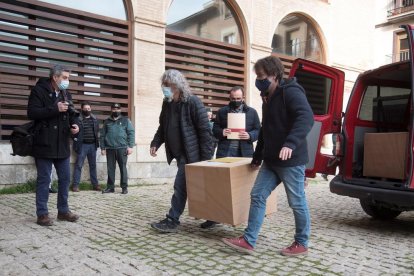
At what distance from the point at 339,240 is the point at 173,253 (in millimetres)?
1865

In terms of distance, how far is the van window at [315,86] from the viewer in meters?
6.21

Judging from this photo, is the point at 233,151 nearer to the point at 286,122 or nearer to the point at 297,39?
the point at 286,122

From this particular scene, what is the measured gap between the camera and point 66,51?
8.66 metres

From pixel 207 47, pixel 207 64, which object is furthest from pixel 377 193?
pixel 207 47

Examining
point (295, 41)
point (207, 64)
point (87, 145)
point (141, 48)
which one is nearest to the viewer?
point (87, 145)

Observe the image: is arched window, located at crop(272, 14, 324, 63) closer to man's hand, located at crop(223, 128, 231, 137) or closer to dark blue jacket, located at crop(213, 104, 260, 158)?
dark blue jacket, located at crop(213, 104, 260, 158)

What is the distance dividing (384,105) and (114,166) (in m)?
4.79

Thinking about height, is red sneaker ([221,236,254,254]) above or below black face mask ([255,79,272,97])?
below

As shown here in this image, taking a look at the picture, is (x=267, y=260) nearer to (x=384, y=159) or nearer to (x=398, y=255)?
(x=398, y=255)

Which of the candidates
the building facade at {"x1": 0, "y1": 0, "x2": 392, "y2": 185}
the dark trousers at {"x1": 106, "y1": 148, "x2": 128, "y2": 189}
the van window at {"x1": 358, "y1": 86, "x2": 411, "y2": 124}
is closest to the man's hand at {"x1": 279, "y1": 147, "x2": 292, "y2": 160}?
the van window at {"x1": 358, "y1": 86, "x2": 411, "y2": 124}

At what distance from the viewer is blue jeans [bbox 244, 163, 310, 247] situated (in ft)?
12.8

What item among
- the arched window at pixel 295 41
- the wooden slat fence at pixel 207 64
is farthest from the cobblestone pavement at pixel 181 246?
the arched window at pixel 295 41

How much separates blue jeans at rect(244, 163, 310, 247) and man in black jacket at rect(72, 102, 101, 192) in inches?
196

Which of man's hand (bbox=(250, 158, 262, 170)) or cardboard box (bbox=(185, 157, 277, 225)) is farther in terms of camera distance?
man's hand (bbox=(250, 158, 262, 170))
